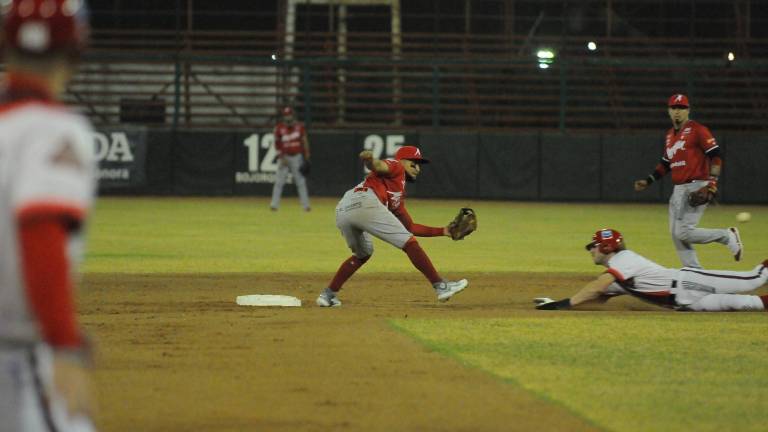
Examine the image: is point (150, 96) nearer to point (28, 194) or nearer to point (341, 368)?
point (341, 368)

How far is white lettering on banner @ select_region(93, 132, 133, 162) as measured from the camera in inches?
1207

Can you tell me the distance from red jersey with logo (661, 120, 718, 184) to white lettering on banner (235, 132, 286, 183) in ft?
57.3

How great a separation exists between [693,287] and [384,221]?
121 inches

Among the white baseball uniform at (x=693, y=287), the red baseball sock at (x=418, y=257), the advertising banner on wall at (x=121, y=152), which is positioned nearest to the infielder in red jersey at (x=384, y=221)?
the red baseball sock at (x=418, y=257)

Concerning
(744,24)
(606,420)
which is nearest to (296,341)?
(606,420)

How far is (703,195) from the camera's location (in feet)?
47.2

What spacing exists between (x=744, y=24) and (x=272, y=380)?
101 feet

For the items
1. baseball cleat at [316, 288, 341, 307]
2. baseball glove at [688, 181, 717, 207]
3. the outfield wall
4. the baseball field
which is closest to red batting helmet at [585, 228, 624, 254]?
the baseball field

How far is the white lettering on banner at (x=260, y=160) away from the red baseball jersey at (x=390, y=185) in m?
19.0

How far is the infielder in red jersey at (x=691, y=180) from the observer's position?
570 inches

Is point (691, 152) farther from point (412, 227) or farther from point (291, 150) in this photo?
point (291, 150)

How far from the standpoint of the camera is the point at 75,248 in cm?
338

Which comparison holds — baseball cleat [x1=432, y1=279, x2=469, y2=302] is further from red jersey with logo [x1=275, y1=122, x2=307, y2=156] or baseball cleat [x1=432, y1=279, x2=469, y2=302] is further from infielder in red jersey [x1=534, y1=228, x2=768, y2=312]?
red jersey with logo [x1=275, y1=122, x2=307, y2=156]

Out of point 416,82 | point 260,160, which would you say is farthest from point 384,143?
point 416,82
